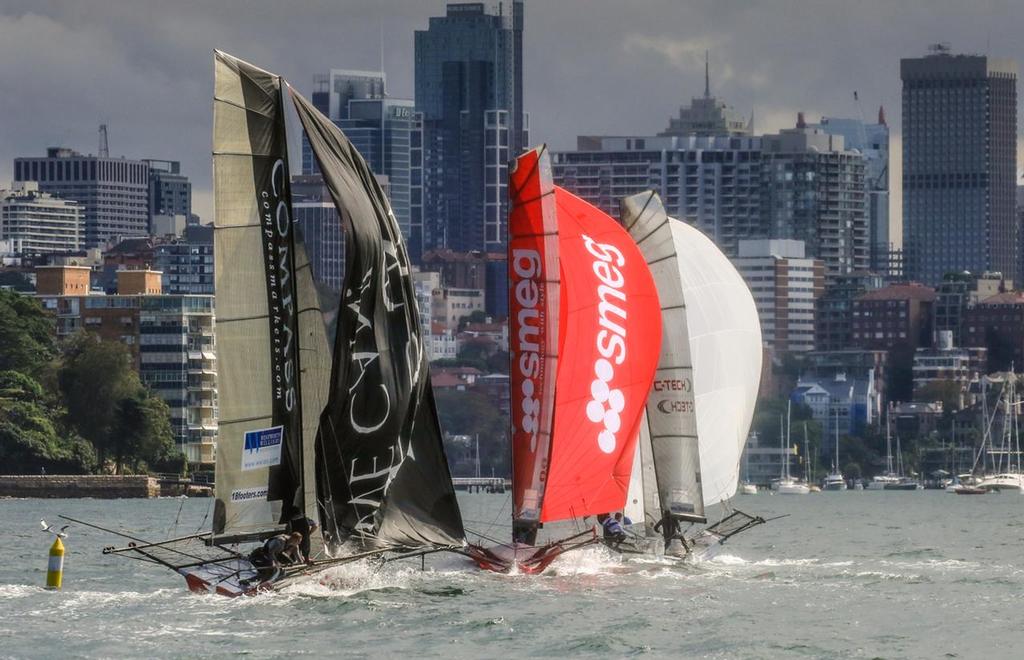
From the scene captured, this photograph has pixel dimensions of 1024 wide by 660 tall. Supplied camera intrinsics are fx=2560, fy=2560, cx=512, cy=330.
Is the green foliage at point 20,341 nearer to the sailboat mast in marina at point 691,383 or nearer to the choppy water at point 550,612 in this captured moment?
the choppy water at point 550,612

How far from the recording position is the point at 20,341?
382 ft

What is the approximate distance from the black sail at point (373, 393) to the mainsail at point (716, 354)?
8.49 m

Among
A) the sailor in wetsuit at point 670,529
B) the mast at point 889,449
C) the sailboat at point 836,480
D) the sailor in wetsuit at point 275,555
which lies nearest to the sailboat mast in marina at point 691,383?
the sailor in wetsuit at point 670,529

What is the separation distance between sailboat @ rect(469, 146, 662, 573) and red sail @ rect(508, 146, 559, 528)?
15 millimetres

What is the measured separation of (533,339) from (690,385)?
Answer: 4.34 metres

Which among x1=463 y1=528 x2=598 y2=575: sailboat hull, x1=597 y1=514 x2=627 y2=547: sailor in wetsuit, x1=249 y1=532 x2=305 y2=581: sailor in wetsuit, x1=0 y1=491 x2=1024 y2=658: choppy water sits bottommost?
x1=0 y1=491 x2=1024 y2=658: choppy water

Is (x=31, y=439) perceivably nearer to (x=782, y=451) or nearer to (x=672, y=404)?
(x=672, y=404)

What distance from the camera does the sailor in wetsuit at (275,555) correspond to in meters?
33.0

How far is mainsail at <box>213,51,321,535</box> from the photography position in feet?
107

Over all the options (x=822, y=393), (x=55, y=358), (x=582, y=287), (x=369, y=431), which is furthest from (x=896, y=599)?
(x=822, y=393)

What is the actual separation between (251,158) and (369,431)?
3954 millimetres

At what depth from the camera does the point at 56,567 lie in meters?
37.2

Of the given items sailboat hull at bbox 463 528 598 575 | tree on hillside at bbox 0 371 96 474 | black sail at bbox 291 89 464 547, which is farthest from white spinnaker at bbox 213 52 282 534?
tree on hillside at bbox 0 371 96 474

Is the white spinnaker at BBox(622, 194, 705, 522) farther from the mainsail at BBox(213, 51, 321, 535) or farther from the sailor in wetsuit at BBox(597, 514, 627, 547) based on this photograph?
the mainsail at BBox(213, 51, 321, 535)
